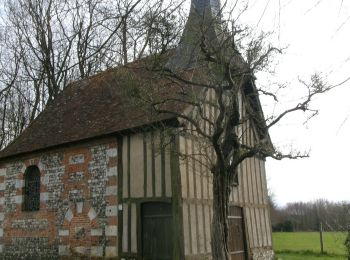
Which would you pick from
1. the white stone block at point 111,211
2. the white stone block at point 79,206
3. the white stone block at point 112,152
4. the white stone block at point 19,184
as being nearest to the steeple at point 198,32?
the white stone block at point 112,152

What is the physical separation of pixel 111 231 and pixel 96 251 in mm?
772

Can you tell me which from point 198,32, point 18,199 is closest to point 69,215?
point 18,199

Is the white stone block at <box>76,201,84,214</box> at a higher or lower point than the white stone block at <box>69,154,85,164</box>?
lower

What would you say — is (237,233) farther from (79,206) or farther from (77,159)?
(77,159)

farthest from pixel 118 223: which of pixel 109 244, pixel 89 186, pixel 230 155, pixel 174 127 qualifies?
→ pixel 230 155

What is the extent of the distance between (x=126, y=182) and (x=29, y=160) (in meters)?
4.54

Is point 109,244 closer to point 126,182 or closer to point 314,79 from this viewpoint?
point 126,182

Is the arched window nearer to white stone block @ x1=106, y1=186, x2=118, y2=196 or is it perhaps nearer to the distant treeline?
white stone block @ x1=106, y1=186, x2=118, y2=196

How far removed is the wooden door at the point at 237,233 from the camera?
12945mm

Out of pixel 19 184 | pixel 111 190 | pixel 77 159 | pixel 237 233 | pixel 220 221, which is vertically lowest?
pixel 237 233

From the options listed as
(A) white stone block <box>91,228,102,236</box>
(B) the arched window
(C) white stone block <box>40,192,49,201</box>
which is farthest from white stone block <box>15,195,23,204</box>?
(A) white stone block <box>91,228,102,236</box>

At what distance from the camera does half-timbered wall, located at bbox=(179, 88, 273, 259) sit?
436 inches

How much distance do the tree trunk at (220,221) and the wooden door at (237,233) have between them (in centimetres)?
377

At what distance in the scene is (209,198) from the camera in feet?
39.2
